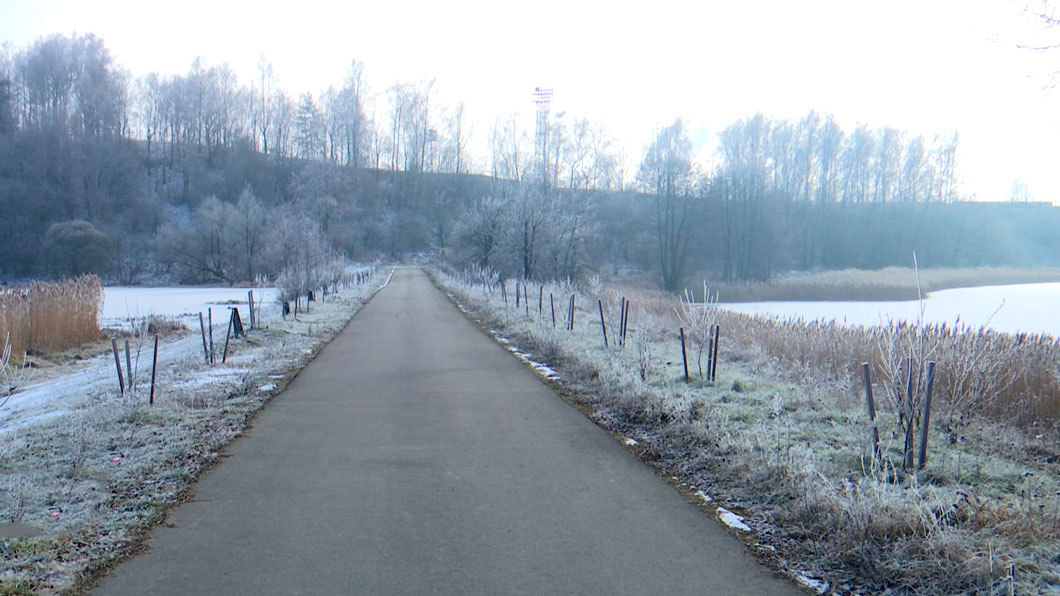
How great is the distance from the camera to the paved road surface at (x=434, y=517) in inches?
159

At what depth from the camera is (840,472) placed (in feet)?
18.6

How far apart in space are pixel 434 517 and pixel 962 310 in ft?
95.8

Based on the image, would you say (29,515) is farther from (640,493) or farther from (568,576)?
(640,493)

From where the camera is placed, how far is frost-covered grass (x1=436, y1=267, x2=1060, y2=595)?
4027mm

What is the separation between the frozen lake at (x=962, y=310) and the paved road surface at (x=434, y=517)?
14.2 meters

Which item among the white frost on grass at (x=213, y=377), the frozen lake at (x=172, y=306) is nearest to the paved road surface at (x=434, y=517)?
the white frost on grass at (x=213, y=377)

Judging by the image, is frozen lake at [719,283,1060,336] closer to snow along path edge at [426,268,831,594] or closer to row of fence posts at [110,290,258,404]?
snow along path edge at [426,268,831,594]

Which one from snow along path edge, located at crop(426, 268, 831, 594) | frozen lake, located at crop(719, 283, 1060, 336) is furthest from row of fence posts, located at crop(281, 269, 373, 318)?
frozen lake, located at crop(719, 283, 1060, 336)

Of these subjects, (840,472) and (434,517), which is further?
(840,472)

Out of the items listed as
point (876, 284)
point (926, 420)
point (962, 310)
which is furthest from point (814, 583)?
point (876, 284)

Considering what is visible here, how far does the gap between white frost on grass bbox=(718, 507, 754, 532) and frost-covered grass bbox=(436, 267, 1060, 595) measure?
15mm

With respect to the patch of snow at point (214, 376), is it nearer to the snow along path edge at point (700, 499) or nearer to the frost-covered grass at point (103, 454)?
the frost-covered grass at point (103, 454)

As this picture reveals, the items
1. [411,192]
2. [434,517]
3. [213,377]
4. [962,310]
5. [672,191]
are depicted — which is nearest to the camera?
[434,517]

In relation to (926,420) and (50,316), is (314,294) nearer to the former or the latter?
(50,316)
